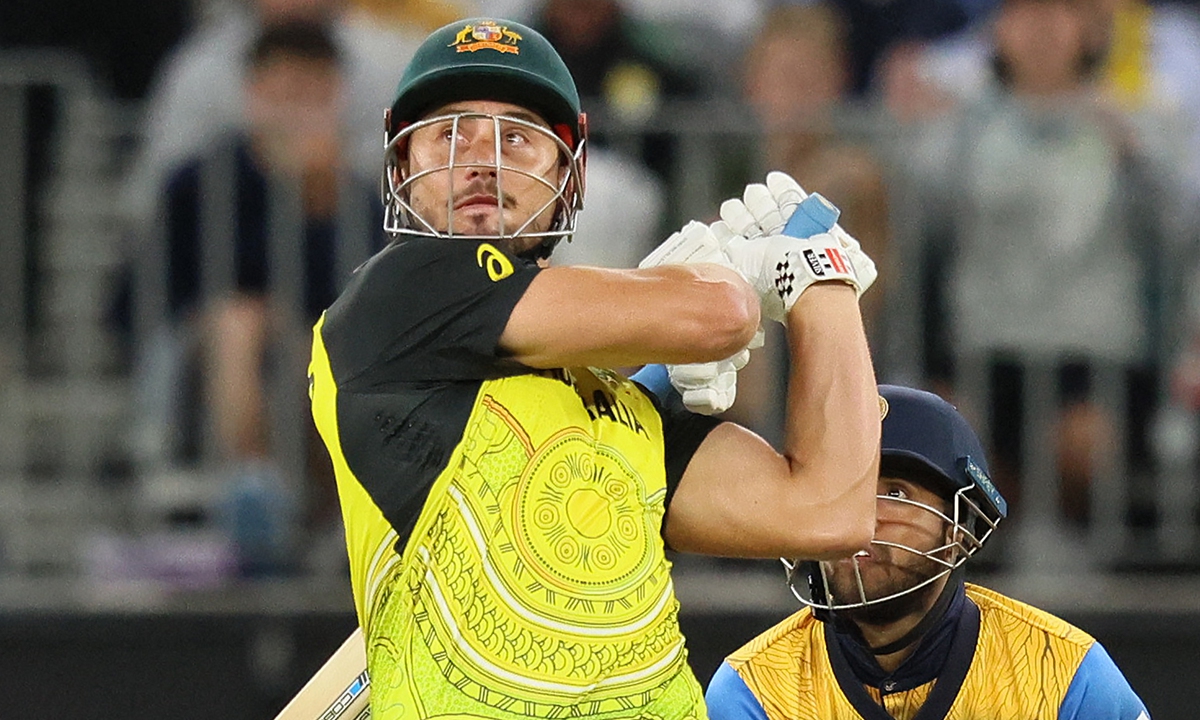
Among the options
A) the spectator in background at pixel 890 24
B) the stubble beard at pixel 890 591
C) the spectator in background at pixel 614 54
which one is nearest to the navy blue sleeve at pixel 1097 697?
the stubble beard at pixel 890 591

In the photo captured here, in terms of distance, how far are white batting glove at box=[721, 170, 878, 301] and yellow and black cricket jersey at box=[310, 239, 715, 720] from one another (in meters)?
0.53

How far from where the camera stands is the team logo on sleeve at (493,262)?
10.4 feet

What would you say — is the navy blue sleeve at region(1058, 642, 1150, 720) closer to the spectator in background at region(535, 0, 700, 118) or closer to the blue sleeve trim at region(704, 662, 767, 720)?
the blue sleeve trim at region(704, 662, 767, 720)

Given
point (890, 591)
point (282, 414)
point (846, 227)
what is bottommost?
point (282, 414)

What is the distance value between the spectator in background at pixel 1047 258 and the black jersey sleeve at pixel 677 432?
11.4 ft

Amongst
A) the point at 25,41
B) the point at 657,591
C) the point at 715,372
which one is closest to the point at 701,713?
the point at 657,591

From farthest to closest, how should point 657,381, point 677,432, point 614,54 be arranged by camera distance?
point 614,54
point 657,381
point 677,432

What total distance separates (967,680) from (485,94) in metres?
1.60

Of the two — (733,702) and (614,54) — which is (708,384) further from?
→ (614,54)

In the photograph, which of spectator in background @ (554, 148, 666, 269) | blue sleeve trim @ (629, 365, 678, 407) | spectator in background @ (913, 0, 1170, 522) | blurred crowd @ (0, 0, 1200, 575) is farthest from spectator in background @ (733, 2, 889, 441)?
blue sleeve trim @ (629, 365, 678, 407)

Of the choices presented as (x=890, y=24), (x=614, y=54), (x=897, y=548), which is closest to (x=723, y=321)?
(x=897, y=548)

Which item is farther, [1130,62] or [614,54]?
[1130,62]

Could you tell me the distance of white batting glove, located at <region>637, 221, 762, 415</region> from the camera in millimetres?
3447

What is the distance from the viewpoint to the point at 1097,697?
3920 millimetres
